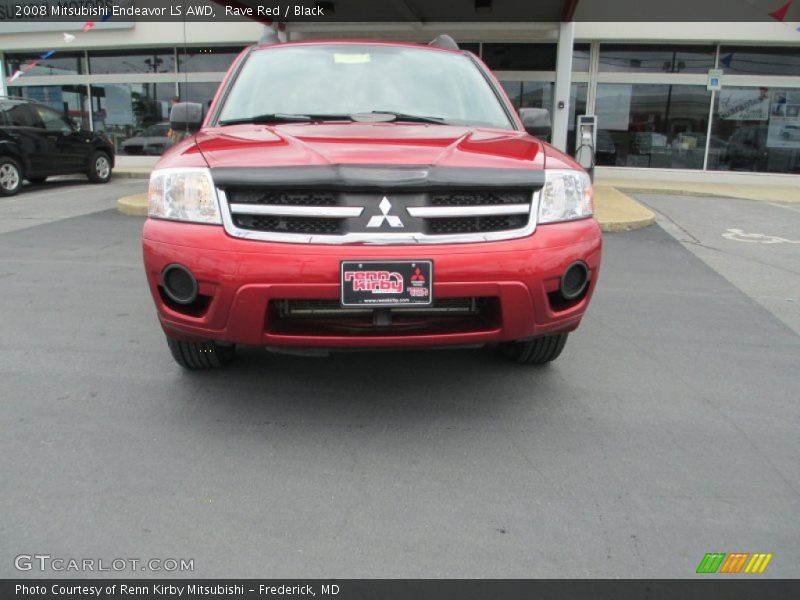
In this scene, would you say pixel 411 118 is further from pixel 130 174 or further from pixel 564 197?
pixel 130 174

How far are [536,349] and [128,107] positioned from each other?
1766 centimetres

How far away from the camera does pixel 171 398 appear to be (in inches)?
127

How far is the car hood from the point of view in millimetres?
2643

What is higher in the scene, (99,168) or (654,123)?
(654,123)

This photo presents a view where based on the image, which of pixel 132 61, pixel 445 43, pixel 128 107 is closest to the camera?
pixel 445 43

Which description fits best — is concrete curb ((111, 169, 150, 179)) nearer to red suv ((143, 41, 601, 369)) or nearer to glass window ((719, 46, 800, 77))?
red suv ((143, 41, 601, 369))

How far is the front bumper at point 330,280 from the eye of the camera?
249cm

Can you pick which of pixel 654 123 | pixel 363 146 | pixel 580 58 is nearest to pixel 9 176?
pixel 363 146

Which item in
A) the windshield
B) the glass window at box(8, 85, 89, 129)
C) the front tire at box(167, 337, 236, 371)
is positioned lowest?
the front tire at box(167, 337, 236, 371)

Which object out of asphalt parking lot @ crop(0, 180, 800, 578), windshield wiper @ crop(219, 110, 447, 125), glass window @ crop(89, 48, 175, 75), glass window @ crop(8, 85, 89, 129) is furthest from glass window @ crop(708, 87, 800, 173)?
glass window @ crop(8, 85, 89, 129)

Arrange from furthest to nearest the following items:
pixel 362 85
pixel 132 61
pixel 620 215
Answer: pixel 132 61 → pixel 620 215 → pixel 362 85

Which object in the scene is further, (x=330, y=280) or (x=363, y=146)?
(x=363, y=146)

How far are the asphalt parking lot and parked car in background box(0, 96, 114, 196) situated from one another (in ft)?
26.5

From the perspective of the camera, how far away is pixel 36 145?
1161 centimetres
